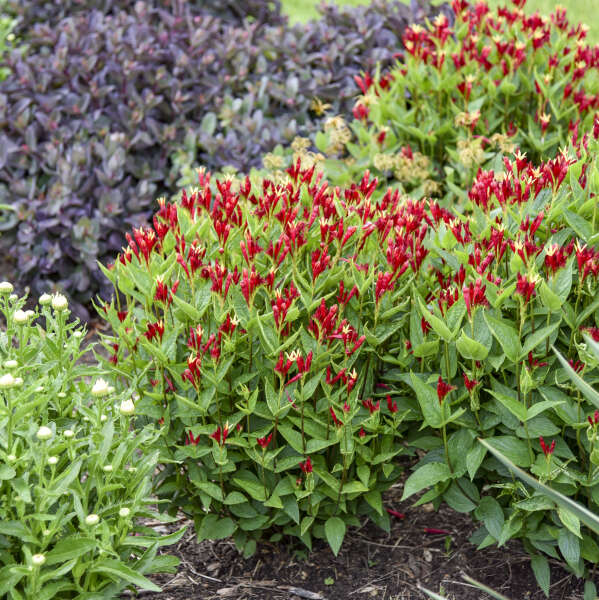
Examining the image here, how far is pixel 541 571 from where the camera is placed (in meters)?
2.54

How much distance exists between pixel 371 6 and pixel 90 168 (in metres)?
2.43

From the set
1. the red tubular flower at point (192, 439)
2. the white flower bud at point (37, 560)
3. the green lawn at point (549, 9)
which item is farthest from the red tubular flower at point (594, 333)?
the green lawn at point (549, 9)

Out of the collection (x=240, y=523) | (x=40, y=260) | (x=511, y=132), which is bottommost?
(x=40, y=260)

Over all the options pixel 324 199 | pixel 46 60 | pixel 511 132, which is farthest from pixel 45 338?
pixel 46 60

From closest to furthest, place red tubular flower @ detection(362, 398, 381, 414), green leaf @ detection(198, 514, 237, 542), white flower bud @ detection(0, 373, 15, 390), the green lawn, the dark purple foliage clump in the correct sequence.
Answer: white flower bud @ detection(0, 373, 15, 390), red tubular flower @ detection(362, 398, 381, 414), green leaf @ detection(198, 514, 237, 542), the dark purple foliage clump, the green lawn

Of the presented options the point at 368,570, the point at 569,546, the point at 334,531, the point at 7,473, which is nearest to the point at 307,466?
the point at 334,531

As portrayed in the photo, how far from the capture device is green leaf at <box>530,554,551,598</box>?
Answer: 2.53 metres

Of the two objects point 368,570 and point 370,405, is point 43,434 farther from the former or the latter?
point 368,570

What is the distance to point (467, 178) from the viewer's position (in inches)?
145

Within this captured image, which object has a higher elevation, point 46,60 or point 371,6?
point 371,6

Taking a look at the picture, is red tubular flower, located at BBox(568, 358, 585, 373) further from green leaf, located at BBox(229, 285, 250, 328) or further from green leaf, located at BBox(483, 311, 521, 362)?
green leaf, located at BBox(229, 285, 250, 328)

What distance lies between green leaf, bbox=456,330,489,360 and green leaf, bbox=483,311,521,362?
0.18 ft

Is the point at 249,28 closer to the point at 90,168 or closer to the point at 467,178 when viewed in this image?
the point at 90,168

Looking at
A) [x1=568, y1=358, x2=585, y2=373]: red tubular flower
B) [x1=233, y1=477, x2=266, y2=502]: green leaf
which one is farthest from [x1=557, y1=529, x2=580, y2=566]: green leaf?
[x1=233, y1=477, x2=266, y2=502]: green leaf
